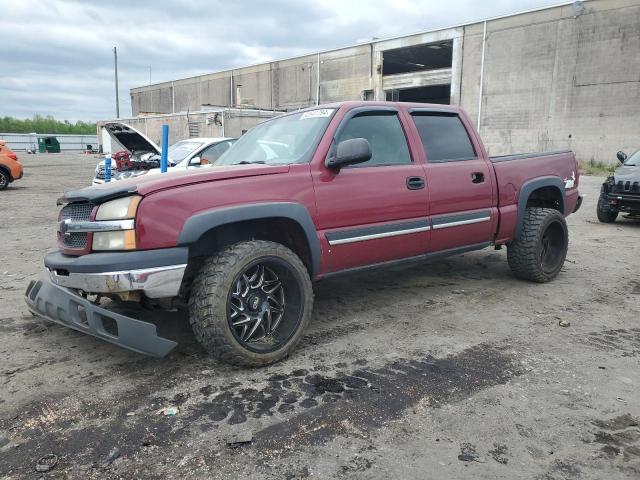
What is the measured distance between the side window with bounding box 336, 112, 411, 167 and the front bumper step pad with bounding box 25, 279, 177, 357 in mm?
2021

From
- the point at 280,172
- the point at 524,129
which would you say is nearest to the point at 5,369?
the point at 280,172

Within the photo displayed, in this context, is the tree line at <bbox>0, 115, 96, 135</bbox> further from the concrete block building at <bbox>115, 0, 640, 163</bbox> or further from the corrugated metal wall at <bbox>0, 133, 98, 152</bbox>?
the concrete block building at <bbox>115, 0, 640, 163</bbox>

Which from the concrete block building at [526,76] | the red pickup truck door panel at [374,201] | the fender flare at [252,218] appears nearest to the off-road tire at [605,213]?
the red pickup truck door panel at [374,201]

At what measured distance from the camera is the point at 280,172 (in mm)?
3553

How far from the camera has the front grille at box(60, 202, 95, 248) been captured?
3246 millimetres

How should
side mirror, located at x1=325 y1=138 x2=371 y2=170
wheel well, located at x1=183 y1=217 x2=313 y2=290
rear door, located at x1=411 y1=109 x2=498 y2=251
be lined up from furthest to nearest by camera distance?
rear door, located at x1=411 y1=109 x2=498 y2=251 < side mirror, located at x1=325 y1=138 x2=371 y2=170 < wheel well, located at x1=183 y1=217 x2=313 y2=290

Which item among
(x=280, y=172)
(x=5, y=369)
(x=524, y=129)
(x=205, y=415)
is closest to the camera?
(x=205, y=415)

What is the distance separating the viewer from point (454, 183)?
181 inches

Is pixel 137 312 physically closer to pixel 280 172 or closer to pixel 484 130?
pixel 280 172

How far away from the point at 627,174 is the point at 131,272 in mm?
9697

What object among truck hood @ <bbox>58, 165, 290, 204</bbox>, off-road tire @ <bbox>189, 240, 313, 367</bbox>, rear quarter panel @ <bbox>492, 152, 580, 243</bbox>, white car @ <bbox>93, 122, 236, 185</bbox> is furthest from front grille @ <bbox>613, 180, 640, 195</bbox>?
off-road tire @ <bbox>189, 240, 313, 367</bbox>

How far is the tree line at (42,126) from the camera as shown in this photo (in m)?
66.6

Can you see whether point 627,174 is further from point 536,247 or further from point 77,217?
point 77,217

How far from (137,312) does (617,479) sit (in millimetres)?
3497
